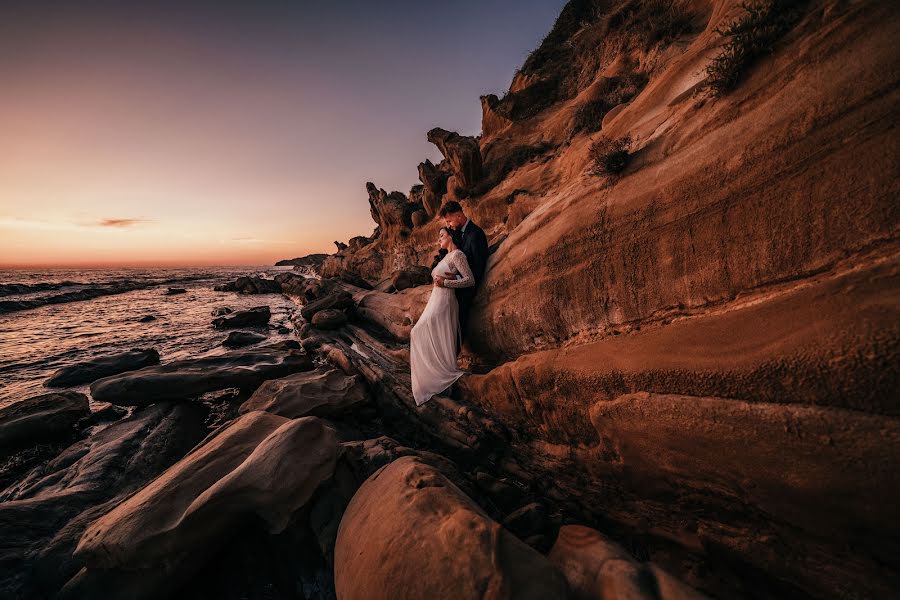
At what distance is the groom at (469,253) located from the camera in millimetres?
5461

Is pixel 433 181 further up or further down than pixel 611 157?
further up

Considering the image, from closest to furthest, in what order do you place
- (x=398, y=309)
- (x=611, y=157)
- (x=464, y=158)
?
(x=611, y=157), (x=398, y=309), (x=464, y=158)

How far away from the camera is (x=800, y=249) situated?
2258 mm

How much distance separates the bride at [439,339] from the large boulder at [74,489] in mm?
4042

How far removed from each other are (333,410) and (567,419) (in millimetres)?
3985

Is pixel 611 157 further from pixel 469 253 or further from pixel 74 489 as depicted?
pixel 74 489

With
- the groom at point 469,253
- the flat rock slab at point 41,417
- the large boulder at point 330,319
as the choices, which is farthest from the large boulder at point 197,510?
the large boulder at point 330,319

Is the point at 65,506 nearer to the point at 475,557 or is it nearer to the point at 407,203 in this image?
the point at 475,557

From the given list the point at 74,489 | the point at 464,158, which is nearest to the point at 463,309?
the point at 74,489

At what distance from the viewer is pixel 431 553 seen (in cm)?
212

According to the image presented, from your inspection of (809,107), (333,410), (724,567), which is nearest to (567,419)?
(724,567)

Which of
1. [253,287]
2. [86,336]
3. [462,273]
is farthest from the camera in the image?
[253,287]

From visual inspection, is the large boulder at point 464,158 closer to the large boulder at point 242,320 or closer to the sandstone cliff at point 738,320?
the sandstone cliff at point 738,320

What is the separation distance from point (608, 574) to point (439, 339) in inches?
148
